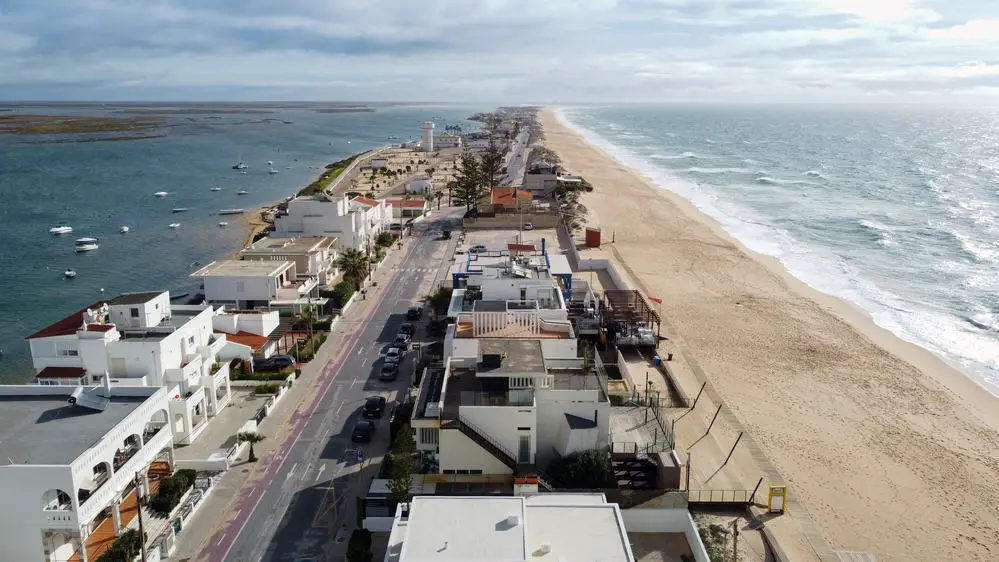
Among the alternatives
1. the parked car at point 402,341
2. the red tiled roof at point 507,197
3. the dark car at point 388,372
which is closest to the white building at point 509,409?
the dark car at point 388,372

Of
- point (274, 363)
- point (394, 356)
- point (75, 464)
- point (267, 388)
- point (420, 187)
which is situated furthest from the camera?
point (420, 187)

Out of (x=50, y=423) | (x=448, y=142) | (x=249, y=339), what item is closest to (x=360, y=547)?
(x=50, y=423)

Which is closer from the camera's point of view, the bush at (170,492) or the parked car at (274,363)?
the bush at (170,492)

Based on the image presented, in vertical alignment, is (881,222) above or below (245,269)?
below

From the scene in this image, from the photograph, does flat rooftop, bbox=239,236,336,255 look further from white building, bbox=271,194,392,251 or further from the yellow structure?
the yellow structure

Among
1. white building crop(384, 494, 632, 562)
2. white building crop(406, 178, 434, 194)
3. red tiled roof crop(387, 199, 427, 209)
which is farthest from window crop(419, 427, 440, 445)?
white building crop(406, 178, 434, 194)

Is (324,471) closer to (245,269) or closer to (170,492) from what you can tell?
(170,492)

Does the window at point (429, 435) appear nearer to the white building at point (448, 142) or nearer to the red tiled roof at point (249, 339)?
the red tiled roof at point (249, 339)
